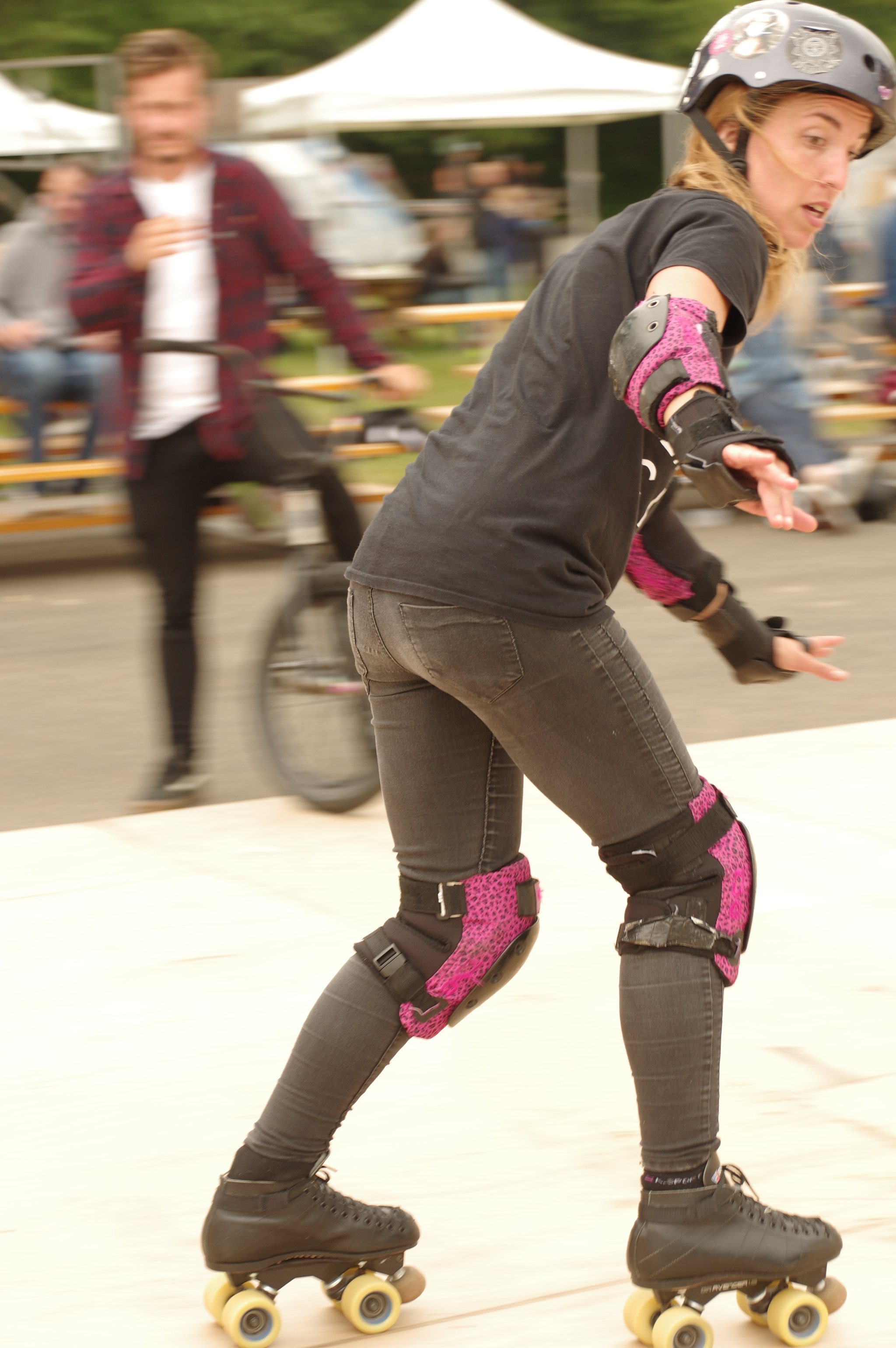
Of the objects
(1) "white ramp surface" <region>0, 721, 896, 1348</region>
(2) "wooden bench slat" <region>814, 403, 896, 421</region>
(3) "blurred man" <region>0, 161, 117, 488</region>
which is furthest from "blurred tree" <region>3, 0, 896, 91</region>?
(1) "white ramp surface" <region>0, 721, 896, 1348</region>

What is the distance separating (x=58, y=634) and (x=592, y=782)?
6.67 m

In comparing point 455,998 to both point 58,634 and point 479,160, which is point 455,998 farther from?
point 479,160

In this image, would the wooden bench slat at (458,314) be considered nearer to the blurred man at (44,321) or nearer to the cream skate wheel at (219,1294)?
the blurred man at (44,321)

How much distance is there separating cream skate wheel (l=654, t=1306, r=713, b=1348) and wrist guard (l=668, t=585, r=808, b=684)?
98 cm

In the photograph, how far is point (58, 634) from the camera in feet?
28.6

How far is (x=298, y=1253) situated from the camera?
2.51m

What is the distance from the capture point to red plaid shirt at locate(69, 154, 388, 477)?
5.17 metres

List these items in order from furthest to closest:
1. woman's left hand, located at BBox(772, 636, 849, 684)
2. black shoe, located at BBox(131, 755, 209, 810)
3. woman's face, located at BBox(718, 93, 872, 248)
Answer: black shoe, located at BBox(131, 755, 209, 810), woman's left hand, located at BBox(772, 636, 849, 684), woman's face, located at BBox(718, 93, 872, 248)

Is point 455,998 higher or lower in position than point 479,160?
higher

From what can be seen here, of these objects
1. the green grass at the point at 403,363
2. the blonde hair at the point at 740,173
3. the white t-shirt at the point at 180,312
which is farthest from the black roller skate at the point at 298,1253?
the green grass at the point at 403,363

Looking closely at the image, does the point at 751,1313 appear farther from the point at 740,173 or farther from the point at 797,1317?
the point at 740,173

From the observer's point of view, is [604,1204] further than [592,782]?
Yes

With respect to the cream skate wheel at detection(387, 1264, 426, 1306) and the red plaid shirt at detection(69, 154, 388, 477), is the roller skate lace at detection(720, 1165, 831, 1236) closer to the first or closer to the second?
the cream skate wheel at detection(387, 1264, 426, 1306)

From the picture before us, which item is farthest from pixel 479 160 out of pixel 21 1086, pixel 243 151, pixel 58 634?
pixel 21 1086
